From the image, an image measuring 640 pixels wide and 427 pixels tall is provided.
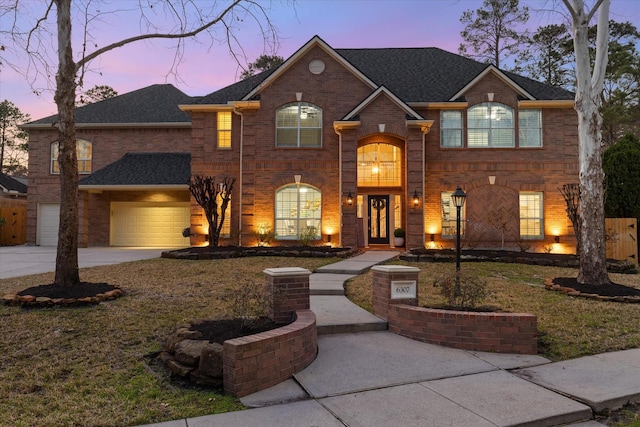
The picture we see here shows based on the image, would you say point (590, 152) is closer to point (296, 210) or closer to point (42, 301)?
point (296, 210)

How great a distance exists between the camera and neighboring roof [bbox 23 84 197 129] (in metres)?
21.2

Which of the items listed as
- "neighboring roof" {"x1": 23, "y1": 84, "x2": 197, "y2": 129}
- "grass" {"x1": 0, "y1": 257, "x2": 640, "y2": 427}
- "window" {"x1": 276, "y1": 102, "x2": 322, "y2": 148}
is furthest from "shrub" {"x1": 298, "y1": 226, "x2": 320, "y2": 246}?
"neighboring roof" {"x1": 23, "y1": 84, "x2": 197, "y2": 129}

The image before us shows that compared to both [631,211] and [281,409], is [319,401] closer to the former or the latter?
[281,409]

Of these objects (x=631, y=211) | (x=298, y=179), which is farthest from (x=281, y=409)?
(x=631, y=211)

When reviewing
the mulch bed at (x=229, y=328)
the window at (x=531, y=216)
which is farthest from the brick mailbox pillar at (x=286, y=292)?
the window at (x=531, y=216)

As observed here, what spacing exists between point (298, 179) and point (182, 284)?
Result: 8.70m

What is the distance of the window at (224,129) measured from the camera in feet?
58.9

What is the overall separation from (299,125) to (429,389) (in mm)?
14549

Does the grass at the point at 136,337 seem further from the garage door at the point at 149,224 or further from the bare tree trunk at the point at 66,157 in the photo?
the garage door at the point at 149,224

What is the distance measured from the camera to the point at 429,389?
3.97 metres

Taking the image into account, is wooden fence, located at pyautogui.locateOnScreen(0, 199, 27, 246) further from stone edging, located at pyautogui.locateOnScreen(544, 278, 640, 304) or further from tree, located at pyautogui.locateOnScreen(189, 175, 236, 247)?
stone edging, located at pyautogui.locateOnScreen(544, 278, 640, 304)

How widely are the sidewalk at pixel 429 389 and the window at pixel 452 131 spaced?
13.3 metres

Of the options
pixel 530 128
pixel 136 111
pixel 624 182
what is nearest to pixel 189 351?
pixel 530 128

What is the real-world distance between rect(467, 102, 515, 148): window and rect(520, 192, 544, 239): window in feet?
7.99
